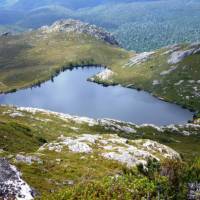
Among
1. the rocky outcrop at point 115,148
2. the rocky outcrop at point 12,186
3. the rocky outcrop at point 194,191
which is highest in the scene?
the rocky outcrop at point 12,186

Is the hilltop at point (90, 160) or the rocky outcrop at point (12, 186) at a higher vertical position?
the rocky outcrop at point (12, 186)

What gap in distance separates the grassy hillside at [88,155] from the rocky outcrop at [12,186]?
275cm

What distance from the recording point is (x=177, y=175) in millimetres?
68000

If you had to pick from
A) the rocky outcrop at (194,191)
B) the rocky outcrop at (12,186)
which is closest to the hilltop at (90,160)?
the rocky outcrop at (12,186)

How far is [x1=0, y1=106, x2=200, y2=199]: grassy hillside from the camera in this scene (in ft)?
185

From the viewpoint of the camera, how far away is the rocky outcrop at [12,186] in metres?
56.2

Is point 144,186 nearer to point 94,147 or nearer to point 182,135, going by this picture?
point 94,147

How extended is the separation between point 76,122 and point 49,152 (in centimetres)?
6946

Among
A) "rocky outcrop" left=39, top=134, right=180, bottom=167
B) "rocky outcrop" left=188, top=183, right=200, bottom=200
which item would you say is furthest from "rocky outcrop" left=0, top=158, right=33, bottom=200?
"rocky outcrop" left=39, top=134, right=180, bottom=167

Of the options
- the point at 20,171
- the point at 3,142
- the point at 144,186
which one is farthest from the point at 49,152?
the point at 144,186

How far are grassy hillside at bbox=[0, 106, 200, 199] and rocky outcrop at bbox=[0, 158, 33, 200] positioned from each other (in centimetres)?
275

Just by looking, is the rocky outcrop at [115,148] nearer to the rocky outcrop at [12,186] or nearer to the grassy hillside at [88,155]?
the grassy hillside at [88,155]

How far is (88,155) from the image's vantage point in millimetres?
104562

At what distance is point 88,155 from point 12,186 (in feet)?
155
